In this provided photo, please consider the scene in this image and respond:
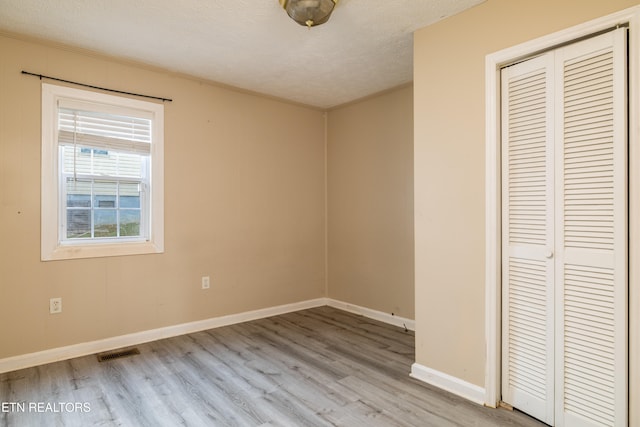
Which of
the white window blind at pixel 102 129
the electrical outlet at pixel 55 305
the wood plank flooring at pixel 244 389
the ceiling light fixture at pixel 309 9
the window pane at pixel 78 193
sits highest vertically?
the ceiling light fixture at pixel 309 9

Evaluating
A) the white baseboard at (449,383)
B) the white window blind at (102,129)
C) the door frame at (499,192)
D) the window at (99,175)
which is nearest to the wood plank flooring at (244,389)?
the white baseboard at (449,383)

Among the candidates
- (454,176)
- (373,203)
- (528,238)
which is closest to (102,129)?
(373,203)

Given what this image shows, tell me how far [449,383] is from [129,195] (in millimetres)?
3065

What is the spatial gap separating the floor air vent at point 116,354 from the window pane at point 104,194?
126 centimetres

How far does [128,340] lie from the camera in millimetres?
3139

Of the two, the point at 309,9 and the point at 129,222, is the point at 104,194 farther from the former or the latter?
the point at 309,9

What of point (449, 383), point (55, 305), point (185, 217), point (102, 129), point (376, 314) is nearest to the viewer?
point (449, 383)

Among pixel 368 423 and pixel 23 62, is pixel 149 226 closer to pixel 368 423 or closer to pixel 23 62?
pixel 23 62

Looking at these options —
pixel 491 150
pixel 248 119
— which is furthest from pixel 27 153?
pixel 491 150

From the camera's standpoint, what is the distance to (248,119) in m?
3.95

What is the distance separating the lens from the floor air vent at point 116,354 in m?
2.86

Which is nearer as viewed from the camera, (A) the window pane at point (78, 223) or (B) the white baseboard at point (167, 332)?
(B) the white baseboard at point (167, 332)

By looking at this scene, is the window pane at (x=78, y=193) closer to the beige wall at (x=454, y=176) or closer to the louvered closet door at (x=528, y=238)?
the beige wall at (x=454, y=176)

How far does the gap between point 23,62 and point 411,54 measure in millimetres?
3055
